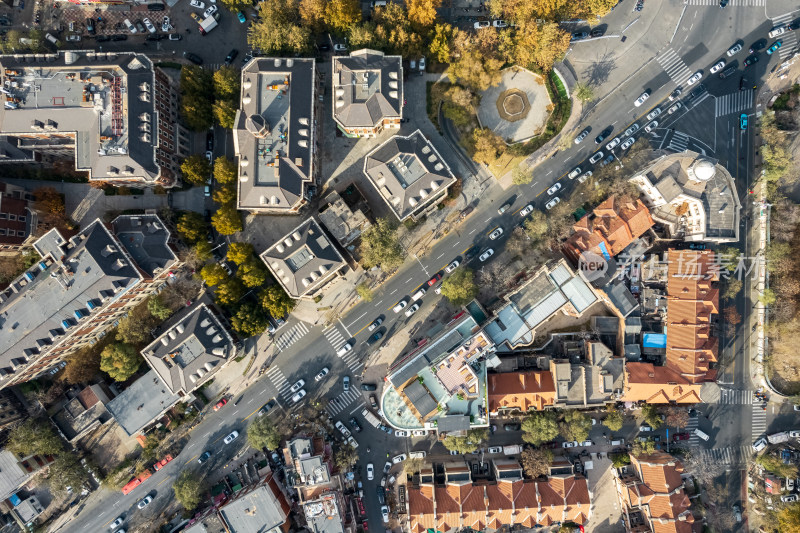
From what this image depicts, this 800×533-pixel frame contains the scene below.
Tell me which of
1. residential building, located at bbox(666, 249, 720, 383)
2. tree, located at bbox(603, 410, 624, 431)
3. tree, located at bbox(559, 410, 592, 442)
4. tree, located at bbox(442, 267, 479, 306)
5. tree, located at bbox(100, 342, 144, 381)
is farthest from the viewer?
residential building, located at bbox(666, 249, 720, 383)

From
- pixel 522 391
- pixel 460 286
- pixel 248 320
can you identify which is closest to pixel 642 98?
pixel 460 286

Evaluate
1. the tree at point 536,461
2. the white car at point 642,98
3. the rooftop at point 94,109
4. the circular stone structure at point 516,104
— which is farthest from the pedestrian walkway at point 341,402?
the white car at point 642,98

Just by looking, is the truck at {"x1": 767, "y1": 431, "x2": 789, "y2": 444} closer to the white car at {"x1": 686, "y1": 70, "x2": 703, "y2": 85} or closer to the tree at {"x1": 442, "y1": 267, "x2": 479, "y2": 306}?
the tree at {"x1": 442, "y1": 267, "x2": 479, "y2": 306}

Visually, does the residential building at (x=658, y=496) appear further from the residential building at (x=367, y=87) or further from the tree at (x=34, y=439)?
the tree at (x=34, y=439)

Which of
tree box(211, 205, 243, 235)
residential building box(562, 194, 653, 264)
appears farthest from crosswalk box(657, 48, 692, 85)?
tree box(211, 205, 243, 235)

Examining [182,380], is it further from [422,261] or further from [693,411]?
[693,411]

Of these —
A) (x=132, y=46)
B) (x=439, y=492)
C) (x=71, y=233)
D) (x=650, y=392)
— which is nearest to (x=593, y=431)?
(x=650, y=392)

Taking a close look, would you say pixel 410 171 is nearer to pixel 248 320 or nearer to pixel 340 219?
pixel 340 219
